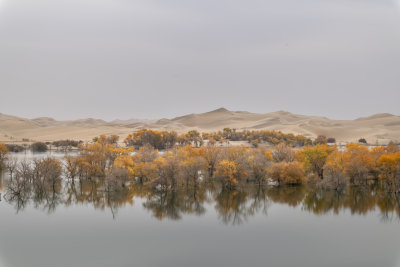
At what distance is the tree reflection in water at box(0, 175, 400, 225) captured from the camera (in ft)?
73.4

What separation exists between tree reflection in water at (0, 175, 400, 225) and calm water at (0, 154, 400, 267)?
69 millimetres

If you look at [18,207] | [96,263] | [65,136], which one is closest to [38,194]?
[18,207]

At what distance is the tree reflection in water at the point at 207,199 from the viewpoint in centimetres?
2236

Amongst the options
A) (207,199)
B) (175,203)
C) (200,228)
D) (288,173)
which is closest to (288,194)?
(288,173)

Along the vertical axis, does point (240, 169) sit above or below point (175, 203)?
above

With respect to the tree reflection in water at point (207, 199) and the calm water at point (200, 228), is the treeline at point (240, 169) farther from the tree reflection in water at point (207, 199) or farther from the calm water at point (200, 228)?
the calm water at point (200, 228)

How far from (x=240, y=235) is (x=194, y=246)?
2.82 meters

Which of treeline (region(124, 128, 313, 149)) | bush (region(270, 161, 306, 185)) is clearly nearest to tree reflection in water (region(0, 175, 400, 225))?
bush (region(270, 161, 306, 185))

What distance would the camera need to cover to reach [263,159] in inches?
1238

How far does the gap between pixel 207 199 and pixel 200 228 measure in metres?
5.99

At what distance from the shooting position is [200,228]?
19062mm

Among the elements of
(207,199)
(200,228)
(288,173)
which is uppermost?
(288,173)

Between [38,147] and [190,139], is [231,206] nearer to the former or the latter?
[190,139]

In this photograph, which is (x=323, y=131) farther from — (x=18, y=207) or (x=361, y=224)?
(x=18, y=207)
